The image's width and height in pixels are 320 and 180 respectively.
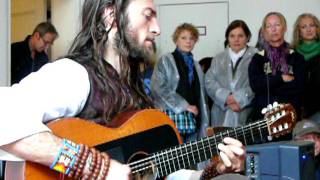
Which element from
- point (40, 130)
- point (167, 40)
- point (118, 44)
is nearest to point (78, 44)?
point (118, 44)

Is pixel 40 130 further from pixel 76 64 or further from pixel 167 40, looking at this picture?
pixel 167 40

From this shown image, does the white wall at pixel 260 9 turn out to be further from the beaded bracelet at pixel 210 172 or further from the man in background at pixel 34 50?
the beaded bracelet at pixel 210 172

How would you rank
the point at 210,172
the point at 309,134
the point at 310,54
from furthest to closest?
1. the point at 310,54
2. the point at 309,134
3. the point at 210,172

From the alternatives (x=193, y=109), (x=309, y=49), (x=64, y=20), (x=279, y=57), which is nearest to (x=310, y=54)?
(x=309, y=49)

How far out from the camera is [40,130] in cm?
144

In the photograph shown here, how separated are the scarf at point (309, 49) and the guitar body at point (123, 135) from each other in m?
2.43

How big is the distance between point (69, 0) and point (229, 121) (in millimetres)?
1592

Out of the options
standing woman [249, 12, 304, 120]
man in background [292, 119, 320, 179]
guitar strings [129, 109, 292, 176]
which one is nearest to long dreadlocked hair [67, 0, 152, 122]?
guitar strings [129, 109, 292, 176]

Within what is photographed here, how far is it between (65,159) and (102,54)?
1.41 ft

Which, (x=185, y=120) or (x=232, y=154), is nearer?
(x=232, y=154)

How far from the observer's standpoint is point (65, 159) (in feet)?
4.74

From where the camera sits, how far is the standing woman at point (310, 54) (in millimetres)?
3867

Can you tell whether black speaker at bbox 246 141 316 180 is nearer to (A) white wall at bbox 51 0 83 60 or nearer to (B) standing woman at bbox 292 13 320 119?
(B) standing woman at bbox 292 13 320 119

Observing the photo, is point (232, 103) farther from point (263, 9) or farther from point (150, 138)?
point (150, 138)
